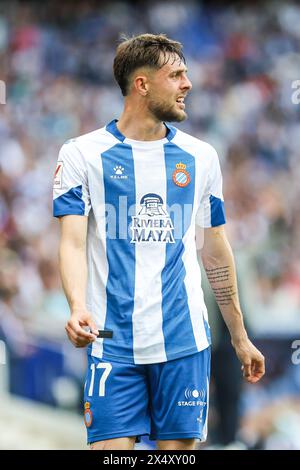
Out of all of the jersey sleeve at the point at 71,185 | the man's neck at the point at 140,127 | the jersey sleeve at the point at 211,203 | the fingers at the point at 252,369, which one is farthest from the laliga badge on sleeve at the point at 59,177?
the fingers at the point at 252,369

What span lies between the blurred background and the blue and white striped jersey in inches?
118

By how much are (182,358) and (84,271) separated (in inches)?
21.1

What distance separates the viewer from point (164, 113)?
13.0ft

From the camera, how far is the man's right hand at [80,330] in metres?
3.42

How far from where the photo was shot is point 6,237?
7.82 metres

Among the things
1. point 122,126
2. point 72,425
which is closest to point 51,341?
point 72,425

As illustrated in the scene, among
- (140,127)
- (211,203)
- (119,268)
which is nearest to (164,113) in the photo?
(140,127)

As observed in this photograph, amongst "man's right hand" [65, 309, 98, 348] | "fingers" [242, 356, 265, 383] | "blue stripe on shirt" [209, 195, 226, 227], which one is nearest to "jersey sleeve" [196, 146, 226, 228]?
"blue stripe on shirt" [209, 195, 226, 227]

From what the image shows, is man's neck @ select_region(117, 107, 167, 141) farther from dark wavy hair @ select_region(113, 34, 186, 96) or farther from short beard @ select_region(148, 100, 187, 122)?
dark wavy hair @ select_region(113, 34, 186, 96)

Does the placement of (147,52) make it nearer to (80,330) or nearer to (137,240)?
(137,240)

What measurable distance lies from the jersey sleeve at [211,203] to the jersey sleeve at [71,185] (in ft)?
1.69

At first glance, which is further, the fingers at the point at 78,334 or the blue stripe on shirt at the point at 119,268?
the blue stripe on shirt at the point at 119,268

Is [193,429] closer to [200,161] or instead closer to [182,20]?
[200,161]

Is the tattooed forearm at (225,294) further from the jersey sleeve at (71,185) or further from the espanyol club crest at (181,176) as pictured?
the jersey sleeve at (71,185)
